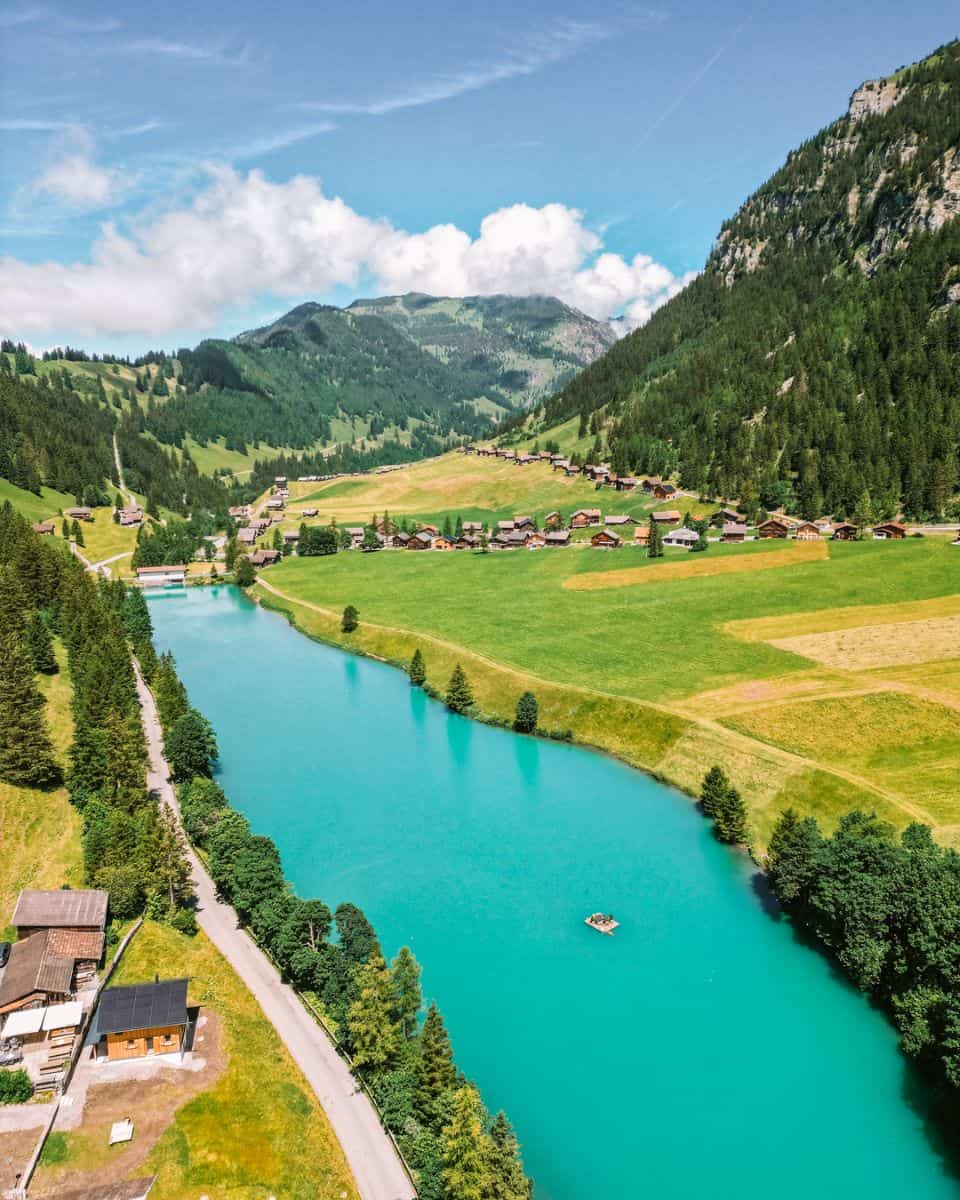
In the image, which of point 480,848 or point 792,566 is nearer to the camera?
point 480,848

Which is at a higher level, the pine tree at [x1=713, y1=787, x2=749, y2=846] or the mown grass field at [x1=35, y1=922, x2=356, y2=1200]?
the pine tree at [x1=713, y1=787, x2=749, y2=846]

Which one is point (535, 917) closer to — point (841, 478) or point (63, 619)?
point (63, 619)

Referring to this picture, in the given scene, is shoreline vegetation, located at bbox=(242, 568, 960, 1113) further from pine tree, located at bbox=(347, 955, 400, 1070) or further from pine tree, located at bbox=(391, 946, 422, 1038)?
pine tree, located at bbox=(347, 955, 400, 1070)

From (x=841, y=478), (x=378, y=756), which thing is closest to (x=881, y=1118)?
(x=378, y=756)

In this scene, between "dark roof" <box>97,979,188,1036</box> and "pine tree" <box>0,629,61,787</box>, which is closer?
"dark roof" <box>97,979,188,1036</box>

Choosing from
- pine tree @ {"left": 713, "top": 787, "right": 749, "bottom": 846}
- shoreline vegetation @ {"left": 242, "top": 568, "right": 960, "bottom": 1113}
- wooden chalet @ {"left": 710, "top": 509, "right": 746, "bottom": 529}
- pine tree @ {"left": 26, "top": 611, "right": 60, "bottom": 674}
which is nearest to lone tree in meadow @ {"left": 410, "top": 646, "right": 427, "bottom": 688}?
pine tree @ {"left": 26, "top": 611, "right": 60, "bottom": 674}

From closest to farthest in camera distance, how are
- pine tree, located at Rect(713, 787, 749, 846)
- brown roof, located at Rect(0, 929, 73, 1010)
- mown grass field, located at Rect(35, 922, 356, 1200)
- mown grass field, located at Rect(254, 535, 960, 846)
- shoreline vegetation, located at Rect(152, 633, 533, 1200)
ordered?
shoreline vegetation, located at Rect(152, 633, 533, 1200) → mown grass field, located at Rect(35, 922, 356, 1200) → brown roof, located at Rect(0, 929, 73, 1010) → pine tree, located at Rect(713, 787, 749, 846) → mown grass field, located at Rect(254, 535, 960, 846)

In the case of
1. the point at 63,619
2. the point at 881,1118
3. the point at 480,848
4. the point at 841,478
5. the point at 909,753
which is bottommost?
the point at 881,1118

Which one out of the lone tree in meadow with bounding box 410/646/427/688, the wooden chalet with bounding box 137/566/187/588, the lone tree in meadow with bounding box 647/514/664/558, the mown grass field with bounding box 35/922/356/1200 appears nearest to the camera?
the mown grass field with bounding box 35/922/356/1200
